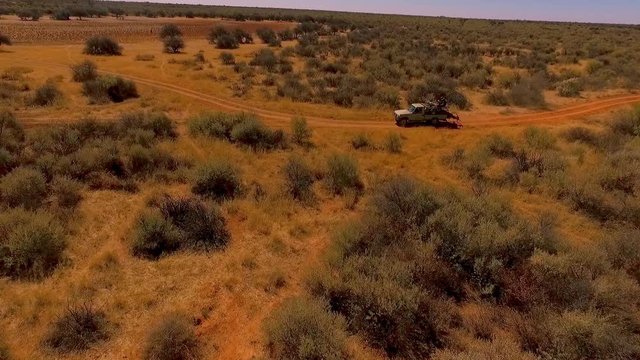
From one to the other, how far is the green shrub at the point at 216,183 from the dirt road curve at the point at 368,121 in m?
8.85

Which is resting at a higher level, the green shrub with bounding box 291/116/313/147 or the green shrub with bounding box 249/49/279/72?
the green shrub with bounding box 249/49/279/72

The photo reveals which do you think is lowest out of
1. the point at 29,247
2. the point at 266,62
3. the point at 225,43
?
the point at 29,247

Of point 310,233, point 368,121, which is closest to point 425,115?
A: point 368,121

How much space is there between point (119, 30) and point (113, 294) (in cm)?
6331

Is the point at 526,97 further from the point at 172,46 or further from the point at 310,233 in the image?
the point at 172,46

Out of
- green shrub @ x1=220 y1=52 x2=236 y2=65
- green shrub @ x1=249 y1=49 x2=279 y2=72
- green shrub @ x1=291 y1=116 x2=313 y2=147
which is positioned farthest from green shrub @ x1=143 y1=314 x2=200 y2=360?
green shrub @ x1=220 y1=52 x2=236 y2=65

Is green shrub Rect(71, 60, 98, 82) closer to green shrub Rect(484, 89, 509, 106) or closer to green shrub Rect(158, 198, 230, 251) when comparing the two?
green shrub Rect(158, 198, 230, 251)

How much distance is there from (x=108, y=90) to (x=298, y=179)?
702 inches

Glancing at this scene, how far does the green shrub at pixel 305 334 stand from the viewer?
329 inches

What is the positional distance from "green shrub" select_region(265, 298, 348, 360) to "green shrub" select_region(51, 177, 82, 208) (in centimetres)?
946

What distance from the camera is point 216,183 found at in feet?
52.4

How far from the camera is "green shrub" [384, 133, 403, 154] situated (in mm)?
21188

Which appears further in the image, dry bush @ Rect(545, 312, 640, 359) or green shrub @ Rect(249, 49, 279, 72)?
green shrub @ Rect(249, 49, 279, 72)

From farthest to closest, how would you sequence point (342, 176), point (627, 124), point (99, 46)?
1. point (99, 46)
2. point (627, 124)
3. point (342, 176)
